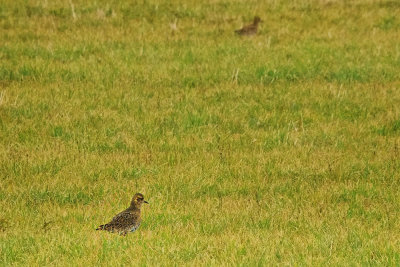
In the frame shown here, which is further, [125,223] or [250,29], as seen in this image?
[250,29]

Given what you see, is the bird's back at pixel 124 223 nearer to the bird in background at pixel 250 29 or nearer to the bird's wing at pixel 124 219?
the bird's wing at pixel 124 219

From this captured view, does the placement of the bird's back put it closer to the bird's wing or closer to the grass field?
the bird's wing

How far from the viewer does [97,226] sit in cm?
766

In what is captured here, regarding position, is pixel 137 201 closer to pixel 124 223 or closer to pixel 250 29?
pixel 124 223

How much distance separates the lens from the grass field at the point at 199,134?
709 centimetres

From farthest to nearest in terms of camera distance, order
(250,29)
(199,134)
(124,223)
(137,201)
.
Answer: (250,29) < (199,134) < (137,201) < (124,223)

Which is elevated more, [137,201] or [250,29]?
[137,201]

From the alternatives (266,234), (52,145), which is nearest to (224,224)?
(266,234)

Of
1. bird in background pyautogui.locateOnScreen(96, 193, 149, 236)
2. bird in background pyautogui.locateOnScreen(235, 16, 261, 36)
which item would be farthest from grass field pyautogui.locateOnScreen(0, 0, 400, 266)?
bird in background pyautogui.locateOnScreen(235, 16, 261, 36)

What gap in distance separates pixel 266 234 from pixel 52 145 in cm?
422

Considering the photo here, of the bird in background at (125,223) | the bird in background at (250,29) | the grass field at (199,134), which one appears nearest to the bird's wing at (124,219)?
the bird in background at (125,223)

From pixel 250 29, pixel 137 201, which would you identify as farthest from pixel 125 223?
pixel 250 29

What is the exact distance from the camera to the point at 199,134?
36.3ft

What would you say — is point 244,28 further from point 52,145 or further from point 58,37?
point 52,145
